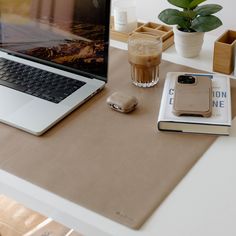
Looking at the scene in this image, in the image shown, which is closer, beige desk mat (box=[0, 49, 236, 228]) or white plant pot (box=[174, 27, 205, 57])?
beige desk mat (box=[0, 49, 236, 228])

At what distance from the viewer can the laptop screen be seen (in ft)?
3.52

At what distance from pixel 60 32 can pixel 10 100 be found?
0.20 meters

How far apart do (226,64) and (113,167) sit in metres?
0.48

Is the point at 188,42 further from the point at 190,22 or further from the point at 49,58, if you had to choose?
the point at 49,58

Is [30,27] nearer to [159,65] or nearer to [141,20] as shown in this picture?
[159,65]

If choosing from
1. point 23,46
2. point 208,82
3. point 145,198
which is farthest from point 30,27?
point 145,198

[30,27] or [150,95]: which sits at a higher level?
[30,27]

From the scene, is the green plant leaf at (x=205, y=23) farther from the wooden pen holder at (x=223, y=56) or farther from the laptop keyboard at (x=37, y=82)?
the laptop keyboard at (x=37, y=82)

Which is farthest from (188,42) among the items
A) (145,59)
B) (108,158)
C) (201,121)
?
(108,158)

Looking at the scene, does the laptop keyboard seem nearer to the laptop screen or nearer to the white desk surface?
the laptop screen

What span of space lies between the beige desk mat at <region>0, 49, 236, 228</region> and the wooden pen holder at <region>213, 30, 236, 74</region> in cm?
23

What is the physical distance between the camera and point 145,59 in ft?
3.69

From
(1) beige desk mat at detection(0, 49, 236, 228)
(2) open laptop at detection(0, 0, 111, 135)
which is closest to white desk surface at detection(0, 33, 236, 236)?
(1) beige desk mat at detection(0, 49, 236, 228)

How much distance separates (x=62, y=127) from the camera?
3.35 ft
